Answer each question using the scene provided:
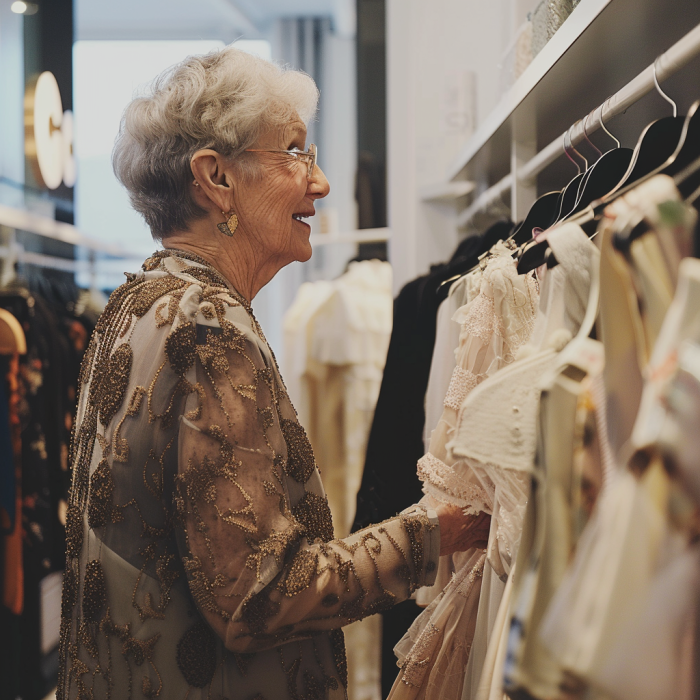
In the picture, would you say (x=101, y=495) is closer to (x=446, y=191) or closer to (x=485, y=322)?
(x=485, y=322)

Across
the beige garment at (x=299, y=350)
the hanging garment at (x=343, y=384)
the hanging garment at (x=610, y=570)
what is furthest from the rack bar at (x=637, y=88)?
the beige garment at (x=299, y=350)

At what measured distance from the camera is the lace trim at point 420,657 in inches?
43.4

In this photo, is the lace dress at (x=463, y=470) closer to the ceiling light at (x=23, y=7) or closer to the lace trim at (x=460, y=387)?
the lace trim at (x=460, y=387)

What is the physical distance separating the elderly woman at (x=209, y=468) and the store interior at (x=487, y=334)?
135mm

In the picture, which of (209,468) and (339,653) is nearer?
(209,468)

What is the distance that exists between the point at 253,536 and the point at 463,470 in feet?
1.06

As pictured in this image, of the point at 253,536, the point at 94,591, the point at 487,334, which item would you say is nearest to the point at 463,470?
the point at 487,334

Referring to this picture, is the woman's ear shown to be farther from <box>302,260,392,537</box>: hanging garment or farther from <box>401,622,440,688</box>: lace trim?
<box>302,260,392,537</box>: hanging garment

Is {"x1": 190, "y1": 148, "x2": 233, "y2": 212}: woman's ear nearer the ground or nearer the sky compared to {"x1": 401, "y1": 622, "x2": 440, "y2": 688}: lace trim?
nearer the sky

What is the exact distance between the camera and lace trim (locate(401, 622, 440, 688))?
43.4 inches

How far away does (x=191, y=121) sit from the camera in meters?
1.07

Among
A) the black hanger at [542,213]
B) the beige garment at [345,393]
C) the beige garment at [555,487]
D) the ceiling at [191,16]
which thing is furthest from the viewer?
the ceiling at [191,16]

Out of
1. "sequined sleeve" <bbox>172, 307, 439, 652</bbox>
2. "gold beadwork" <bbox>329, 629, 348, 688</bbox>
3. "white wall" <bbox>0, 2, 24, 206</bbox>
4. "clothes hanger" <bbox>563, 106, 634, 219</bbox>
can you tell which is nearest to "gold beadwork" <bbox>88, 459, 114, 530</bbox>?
"sequined sleeve" <bbox>172, 307, 439, 652</bbox>

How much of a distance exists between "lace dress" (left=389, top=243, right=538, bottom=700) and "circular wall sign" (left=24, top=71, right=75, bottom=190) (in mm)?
2571
